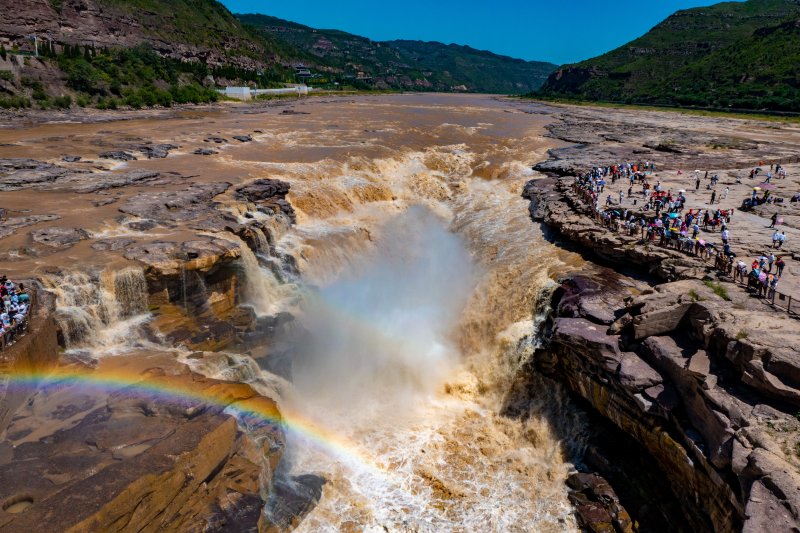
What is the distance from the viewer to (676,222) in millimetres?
22672

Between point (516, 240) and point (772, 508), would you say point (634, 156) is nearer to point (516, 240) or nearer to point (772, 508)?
point (516, 240)


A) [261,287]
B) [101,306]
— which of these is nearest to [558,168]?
[261,287]

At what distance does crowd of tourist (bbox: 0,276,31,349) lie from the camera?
40.3 ft

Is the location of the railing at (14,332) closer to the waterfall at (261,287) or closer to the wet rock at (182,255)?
the wet rock at (182,255)

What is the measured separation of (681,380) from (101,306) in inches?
659

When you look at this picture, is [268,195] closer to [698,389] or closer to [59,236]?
[59,236]

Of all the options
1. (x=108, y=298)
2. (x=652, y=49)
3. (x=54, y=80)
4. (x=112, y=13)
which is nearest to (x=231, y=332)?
(x=108, y=298)

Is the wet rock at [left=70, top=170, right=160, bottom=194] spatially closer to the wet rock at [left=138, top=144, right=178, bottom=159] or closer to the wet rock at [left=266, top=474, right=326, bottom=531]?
the wet rock at [left=138, top=144, right=178, bottom=159]

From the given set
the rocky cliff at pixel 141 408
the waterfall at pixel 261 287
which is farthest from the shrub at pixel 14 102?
the waterfall at pixel 261 287

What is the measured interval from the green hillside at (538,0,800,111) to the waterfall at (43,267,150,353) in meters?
97.2

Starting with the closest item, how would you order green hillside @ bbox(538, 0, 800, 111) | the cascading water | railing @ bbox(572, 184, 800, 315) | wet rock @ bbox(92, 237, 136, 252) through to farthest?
1. the cascading water
2. railing @ bbox(572, 184, 800, 315)
3. wet rock @ bbox(92, 237, 136, 252)
4. green hillside @ bbox(538, 0, 800, 111)

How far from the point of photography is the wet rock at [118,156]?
1310 inches

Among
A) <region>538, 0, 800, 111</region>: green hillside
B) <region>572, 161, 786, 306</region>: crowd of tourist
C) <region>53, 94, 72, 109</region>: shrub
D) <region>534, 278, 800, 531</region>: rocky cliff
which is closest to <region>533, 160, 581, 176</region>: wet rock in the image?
<region>572, 161, 786, 306</region>: crowd of tourist

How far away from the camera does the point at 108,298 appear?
15.8m
